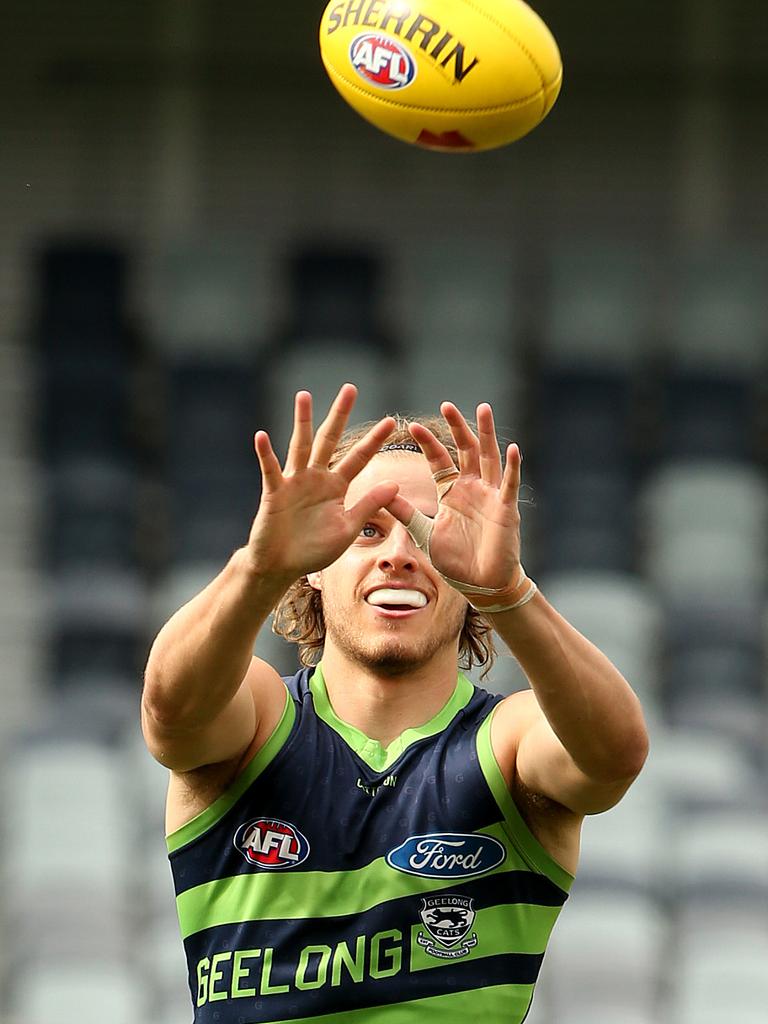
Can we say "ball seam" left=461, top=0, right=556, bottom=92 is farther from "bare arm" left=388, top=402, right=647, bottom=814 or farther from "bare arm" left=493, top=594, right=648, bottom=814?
"bare arm" left=493, top=594, right=648, bottom=814

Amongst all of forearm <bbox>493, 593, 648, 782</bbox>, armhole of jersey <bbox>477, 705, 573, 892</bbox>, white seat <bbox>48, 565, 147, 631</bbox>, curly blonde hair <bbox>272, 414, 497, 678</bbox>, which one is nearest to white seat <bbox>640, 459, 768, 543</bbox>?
white seat <bbox>48, 565, 147, 631</bbox>

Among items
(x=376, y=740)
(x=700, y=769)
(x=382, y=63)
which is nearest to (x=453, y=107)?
(x=382, y=63)

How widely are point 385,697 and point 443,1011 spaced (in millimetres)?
645

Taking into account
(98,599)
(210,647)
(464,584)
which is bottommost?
(210,647)

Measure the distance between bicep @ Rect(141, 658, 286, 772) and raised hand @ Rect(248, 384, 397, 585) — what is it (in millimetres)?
362

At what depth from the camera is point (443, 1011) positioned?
12.4ft

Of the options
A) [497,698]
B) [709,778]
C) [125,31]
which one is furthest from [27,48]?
[497,698]

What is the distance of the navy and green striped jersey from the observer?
12.4ft

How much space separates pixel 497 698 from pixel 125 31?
9.59 meters

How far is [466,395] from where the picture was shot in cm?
1141

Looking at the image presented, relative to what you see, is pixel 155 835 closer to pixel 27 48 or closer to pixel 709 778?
pixel 709 778

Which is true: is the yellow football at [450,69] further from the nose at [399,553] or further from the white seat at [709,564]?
the white seat at [709,564]

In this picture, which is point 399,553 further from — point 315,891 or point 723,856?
point 723,856

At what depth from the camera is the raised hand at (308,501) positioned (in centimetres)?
344
